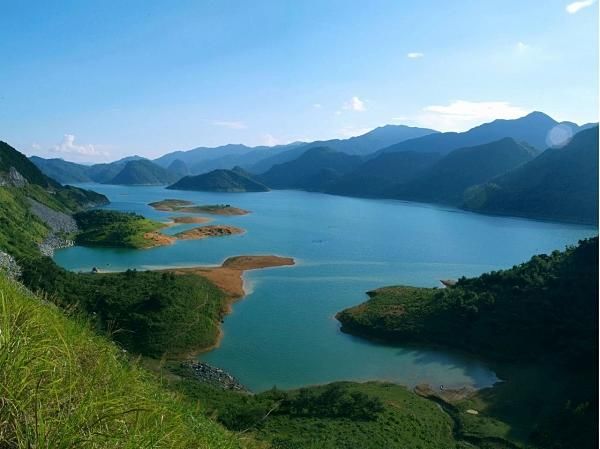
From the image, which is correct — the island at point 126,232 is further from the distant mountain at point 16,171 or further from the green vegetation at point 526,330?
the green vegetation at point 526,330

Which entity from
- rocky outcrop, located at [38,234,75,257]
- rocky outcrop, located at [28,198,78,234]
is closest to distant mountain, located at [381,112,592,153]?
rocky outcrop, located at [28,198,78,234]

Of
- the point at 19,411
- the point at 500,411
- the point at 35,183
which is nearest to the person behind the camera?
the point at 19,411

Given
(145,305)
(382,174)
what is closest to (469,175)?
(382,174)

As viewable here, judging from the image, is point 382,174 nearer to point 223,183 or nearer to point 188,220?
point 223,183

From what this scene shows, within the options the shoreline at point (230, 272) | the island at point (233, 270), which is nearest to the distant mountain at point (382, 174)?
the island at point (233, 270)

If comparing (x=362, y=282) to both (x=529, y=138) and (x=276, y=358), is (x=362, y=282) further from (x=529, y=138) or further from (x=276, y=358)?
(x=529, y=138)

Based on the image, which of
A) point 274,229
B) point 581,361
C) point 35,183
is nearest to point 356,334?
point 581,361
